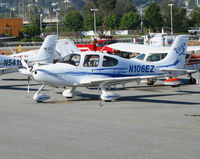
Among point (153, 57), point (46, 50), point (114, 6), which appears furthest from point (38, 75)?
point (114, 6)

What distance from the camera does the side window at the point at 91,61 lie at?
14977 millimetres

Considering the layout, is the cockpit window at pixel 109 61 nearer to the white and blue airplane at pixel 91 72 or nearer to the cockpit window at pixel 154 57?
the white and blue airplane at pixel 91 72

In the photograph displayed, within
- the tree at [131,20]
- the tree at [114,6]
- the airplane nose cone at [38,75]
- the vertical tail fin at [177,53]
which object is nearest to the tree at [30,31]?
the tree at [131,20]

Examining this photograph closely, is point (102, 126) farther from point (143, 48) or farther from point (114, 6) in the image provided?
point (114, 6)

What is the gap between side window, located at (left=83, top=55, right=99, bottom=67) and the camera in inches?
590

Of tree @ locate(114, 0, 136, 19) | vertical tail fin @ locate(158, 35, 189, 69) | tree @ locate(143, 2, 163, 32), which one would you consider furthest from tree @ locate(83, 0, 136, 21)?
vertical tail fin @ locate(158, 35, 189, 69)

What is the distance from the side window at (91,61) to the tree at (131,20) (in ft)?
304

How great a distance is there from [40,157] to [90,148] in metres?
1.11

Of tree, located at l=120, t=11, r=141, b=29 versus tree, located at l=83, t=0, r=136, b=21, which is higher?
tree, located at l=83, t=0, r=136, b=21

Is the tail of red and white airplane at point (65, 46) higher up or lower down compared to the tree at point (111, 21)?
lower down

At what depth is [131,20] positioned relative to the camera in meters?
108

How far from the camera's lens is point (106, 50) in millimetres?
35500

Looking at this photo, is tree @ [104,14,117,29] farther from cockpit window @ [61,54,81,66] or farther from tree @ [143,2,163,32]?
cockpit window @ [61,54,81,66]

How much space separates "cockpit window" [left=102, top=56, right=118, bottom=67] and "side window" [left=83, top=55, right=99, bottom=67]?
0.93ft
